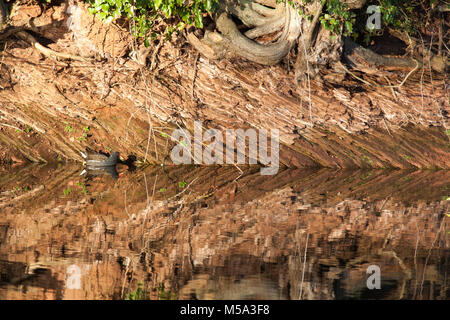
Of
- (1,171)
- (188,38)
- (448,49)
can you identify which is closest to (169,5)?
(188,38)

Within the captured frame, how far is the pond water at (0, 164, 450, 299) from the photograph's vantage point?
167 inches

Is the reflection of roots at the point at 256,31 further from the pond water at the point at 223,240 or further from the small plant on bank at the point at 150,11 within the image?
the pond water at the point at 223,240

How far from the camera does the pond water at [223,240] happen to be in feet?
14.0

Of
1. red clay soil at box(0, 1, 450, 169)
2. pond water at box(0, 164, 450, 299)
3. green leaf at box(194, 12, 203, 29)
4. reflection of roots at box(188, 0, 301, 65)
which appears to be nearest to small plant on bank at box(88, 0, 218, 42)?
green leaf at box(194, 12, 203, 29)

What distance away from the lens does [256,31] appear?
1003 centimetres

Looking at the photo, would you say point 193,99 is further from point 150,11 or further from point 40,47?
point 40,47

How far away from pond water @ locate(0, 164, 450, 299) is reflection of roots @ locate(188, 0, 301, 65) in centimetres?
217

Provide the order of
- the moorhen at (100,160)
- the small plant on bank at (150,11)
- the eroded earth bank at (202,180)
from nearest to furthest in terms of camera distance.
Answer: the eroded earth bank at (202,180)
the small plant on bank at (150,11)
the moorhen at (100,160)

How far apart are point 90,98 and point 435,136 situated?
6.56 meters

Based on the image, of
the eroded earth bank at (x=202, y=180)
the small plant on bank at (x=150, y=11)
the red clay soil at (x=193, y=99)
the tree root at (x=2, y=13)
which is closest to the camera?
the eroded earth bank at (x=202, y=180)

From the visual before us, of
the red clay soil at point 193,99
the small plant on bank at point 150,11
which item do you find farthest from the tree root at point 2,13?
the small plant on bank at point 150,11

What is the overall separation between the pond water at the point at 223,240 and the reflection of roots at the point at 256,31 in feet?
7.12

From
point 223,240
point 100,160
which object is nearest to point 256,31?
point 100,160

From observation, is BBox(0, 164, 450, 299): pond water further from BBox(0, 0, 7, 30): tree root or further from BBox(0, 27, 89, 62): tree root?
BBox(0, 0, 7, 30): tree root
